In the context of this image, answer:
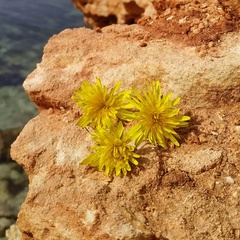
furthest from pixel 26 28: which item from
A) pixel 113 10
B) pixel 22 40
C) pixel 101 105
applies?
pixel 101 105

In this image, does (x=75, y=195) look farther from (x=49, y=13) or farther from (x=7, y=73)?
(x=49, y=13)

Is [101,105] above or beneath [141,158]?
above

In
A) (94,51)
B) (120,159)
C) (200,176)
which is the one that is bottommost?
(200,176)

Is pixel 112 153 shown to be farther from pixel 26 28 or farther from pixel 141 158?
pixel 26 28

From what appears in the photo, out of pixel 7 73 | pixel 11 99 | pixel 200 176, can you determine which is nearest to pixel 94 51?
pixel 200 176

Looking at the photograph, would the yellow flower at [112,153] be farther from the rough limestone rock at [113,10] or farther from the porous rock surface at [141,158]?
the rough limestone rock at [113,10]

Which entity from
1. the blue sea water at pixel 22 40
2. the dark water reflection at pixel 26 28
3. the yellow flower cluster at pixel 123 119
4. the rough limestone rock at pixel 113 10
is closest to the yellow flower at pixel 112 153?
the yellow flower cluster at pixel 123 119

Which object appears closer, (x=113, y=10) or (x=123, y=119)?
(x=123, y=119)
